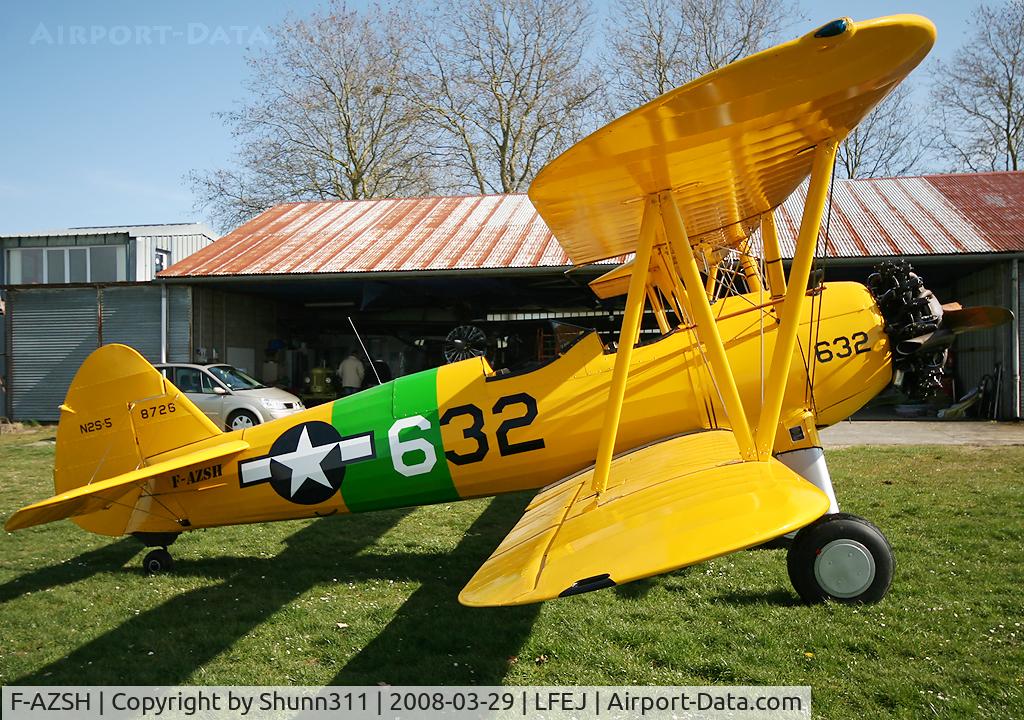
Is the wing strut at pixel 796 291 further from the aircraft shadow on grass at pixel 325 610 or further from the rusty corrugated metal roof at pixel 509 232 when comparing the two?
the rusty corrugated metal roof at pixel 509 232

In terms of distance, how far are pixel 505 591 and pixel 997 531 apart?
16.5 feet

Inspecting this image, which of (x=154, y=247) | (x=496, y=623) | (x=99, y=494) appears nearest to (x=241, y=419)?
(x=99, y=494)

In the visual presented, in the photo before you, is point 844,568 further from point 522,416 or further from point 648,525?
point 522,416

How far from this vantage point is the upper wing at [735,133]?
2.85m

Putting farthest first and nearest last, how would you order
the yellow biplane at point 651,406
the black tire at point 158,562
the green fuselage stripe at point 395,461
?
1. the black tire at point 158,562
2. the green fuselage stripe at point 395,461
3. the yellow biplane at point 651,406

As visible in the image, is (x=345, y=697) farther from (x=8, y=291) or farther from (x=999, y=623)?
(x=8, y=291)

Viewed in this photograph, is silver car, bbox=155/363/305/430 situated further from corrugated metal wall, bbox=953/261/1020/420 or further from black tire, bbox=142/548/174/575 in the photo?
corrugated metal wall, bbox=953/261/1020/420

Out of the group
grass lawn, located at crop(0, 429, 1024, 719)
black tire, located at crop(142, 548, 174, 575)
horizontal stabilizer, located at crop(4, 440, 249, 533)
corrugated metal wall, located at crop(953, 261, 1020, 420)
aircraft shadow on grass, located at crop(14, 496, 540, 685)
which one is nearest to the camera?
grass lawn, located at crop(0, 429, 1024, 719)

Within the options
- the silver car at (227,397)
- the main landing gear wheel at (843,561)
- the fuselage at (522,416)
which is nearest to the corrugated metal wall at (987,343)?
the fuselage at (522,416)

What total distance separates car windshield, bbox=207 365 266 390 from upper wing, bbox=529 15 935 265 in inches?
454

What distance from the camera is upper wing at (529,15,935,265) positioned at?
2.85m

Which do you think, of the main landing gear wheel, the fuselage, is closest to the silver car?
the fuselage

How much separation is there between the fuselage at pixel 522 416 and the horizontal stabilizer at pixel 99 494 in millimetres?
141

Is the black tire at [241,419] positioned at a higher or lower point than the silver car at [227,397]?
lower
